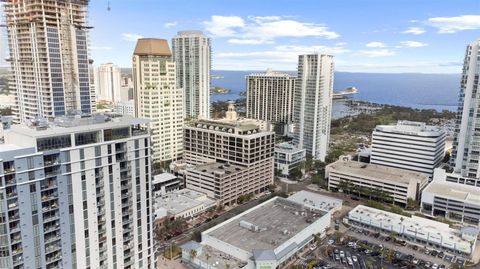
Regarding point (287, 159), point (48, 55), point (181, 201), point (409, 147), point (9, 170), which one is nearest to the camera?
point (9, 170)

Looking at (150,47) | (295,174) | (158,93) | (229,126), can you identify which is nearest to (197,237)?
(229,126)

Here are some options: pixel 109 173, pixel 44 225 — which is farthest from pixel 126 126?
pixel 44 225

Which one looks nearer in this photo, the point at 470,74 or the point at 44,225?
the point at 44,225

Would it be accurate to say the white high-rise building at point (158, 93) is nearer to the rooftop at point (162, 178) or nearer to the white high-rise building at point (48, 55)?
the white high-rise building at point (48, 55)

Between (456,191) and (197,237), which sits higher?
(456,191)

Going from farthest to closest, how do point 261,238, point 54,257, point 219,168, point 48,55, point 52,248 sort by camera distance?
point 219,168
point 48,55
point 261,238
point 54,257
point 52,248

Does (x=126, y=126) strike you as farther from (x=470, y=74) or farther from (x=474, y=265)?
(x=470, y=74)

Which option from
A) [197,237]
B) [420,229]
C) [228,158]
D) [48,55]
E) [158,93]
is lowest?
[197,237]

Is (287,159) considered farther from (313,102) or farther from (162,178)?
(162,178)
